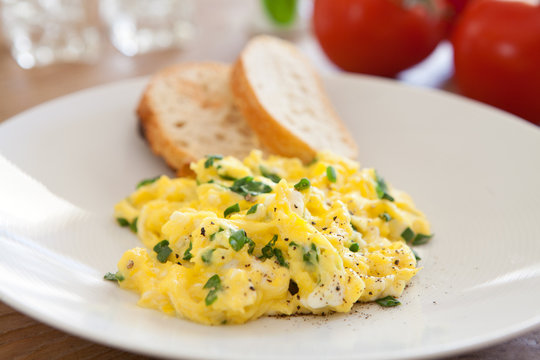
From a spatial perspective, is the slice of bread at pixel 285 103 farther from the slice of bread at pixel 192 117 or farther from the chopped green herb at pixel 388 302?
the chopped green herb at pixel 388 302

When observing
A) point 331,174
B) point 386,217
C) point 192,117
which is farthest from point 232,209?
point 192,117

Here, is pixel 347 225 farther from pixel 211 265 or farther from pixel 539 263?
pixel 539 263

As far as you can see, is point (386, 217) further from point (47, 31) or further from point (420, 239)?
point (47, 31)

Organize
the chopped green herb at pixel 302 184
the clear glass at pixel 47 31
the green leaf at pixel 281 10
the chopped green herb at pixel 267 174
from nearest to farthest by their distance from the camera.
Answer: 1. the chopped green herb at pixel 302 184
2. the chopped green herb at pixel 267 174
3. the clear glass at pixel 47 31
4. the green leaf at pixel 281 10

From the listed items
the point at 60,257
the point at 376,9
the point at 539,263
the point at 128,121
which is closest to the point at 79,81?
the point at 128,121

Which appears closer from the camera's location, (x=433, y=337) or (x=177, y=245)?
(x=433, y=337)

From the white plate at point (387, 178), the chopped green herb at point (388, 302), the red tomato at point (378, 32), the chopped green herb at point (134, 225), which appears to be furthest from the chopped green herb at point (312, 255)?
the red tomato at point (378, 32)

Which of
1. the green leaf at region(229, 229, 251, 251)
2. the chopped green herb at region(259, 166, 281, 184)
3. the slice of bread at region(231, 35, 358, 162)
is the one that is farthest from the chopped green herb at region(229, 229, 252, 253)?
the slice of bread at region(231, 35, 358, 162)
